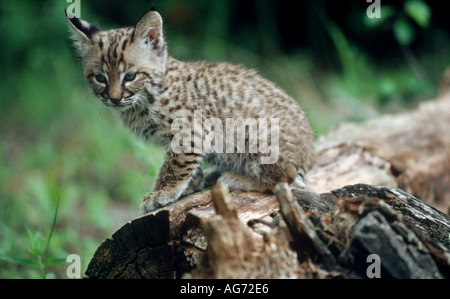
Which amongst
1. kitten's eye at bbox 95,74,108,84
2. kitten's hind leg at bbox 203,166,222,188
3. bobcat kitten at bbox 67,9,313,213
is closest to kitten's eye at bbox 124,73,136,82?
bobcat kitten at bbox 67,9,313,213

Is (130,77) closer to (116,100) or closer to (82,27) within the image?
(116,100)

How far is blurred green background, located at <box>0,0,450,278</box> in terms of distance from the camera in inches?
228

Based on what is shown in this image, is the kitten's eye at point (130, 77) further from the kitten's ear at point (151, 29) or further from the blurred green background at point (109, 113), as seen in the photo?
the blurred green background at point (109, 113)

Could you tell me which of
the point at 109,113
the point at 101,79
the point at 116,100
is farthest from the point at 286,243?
the point at 109,113

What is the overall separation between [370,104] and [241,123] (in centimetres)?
407

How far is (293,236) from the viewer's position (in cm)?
249

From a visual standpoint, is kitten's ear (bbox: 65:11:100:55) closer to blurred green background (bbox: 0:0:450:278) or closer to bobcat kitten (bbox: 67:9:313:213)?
bobcat kitten (bbox: 67:9:313:213)

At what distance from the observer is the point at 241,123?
403cm

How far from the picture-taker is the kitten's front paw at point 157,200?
12.5 ft

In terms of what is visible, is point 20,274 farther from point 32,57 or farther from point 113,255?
point 32,57

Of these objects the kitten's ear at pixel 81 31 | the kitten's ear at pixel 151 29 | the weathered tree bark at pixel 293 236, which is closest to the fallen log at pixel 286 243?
the weathered tree bark at pixel 293 236

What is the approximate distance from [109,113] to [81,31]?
95 centimetres

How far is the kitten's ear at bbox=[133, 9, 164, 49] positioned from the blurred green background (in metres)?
1.12

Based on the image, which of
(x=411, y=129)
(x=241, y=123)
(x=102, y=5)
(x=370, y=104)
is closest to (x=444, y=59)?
(x=370, y=104)
